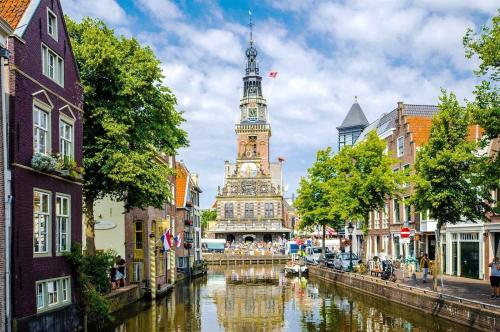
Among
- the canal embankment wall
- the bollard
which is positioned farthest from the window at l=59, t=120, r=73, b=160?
the canal embankment wall

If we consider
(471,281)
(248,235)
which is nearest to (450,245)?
(471,281)

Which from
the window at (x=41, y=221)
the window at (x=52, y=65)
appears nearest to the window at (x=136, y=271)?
the window at (x=41, y=221)

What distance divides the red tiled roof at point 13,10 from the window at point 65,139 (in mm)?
4279

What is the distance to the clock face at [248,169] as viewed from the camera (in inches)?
5103

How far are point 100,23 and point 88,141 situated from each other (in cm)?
649

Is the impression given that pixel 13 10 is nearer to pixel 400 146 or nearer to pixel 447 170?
pixel 447 170

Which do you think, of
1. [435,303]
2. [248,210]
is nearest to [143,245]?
[435,303]

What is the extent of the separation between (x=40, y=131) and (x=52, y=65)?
119 inches

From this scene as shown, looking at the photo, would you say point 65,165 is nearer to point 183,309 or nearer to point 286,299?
point 183,309

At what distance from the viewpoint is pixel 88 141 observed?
29.7m

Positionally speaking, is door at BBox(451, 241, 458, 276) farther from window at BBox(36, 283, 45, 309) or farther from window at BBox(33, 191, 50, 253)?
window at BBox(33, 191, 50, 253)

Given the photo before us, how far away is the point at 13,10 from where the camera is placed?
2011 cm

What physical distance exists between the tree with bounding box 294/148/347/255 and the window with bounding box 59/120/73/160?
30.7m

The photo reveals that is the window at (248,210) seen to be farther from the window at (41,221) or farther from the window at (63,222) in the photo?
the window at (41,221)
